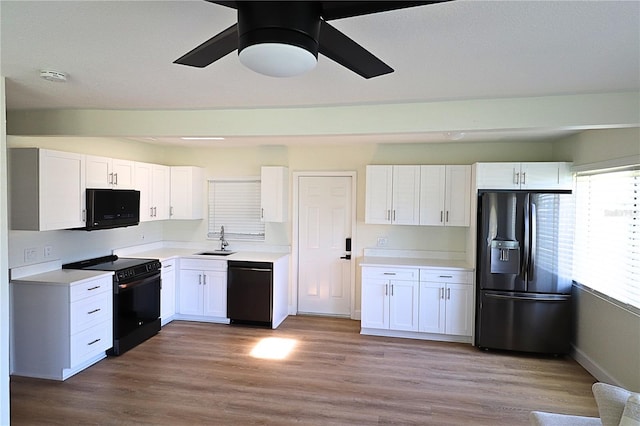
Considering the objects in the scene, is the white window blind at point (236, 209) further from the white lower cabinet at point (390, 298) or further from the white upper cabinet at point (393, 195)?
the white lower cabinet at point (390, 298)

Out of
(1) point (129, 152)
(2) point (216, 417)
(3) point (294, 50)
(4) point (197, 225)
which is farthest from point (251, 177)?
(3) point (294, 50)

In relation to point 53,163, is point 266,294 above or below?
below

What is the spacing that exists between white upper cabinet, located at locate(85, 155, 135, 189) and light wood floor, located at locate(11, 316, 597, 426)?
1.83 m

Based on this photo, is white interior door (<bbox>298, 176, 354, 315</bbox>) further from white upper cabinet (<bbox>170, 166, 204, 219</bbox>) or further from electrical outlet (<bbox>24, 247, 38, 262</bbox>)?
electrical outlet (<bbox>24, 247, 38, 262</bbox>)

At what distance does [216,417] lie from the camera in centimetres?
313

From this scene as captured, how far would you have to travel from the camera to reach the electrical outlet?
3861 millimetres

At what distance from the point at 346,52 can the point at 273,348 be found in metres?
3.73

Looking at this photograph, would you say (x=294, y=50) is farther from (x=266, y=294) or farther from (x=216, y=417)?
(x=266, y=294)

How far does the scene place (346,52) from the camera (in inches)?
59.9

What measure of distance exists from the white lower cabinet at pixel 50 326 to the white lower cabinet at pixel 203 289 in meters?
1.61

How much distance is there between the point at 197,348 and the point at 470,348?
121 inches

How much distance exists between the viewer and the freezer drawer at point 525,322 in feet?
14.1

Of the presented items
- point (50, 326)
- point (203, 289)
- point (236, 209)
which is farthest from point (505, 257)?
point (50, 326)

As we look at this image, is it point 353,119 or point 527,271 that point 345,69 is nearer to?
point 353,119
